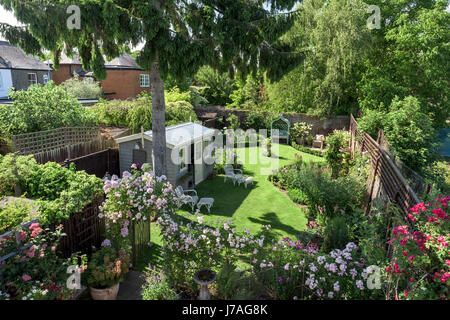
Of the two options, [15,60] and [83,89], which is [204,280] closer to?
[83,89]

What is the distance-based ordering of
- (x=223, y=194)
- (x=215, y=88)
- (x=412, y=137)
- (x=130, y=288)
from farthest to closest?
1. (x=215, y=88)
2. (x=223, y=194)
3. (x=412, y=137)
4. (x=130, y=288)

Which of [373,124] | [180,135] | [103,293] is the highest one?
[373,124]

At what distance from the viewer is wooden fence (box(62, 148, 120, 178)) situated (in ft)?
37.3

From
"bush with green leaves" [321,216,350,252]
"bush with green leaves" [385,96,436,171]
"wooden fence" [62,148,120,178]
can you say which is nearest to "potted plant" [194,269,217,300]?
"bush with green leaves" [321,216,350,252]

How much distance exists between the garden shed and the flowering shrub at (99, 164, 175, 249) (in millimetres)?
4777

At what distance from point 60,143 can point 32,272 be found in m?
8.83

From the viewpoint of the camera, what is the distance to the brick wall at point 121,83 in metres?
30.8

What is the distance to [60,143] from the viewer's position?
12398 mm

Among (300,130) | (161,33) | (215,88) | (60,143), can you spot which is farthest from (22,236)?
(215,88)

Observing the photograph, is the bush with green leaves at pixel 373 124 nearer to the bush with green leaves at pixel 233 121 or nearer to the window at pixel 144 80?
the bush with green leaves at pixel 233 121

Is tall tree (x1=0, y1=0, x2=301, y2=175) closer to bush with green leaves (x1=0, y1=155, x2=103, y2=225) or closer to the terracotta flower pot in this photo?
bush with green leaves (x1=0, y1=155, x2=103, y2=225)

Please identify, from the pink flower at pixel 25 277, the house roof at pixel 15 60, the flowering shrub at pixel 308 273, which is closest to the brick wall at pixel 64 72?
the house roof at pixel 15 60

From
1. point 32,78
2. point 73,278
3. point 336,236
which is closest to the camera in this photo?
point 73,278

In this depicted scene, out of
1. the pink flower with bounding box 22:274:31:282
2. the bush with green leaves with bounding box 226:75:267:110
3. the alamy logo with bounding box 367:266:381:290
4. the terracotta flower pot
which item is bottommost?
the terracotta flower pot
